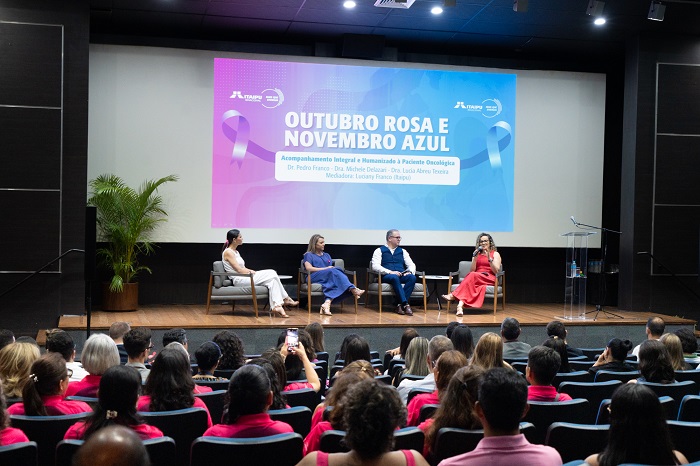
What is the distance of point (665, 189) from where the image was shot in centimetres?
1005

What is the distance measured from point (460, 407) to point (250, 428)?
778mm

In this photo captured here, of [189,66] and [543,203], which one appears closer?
[189,66]

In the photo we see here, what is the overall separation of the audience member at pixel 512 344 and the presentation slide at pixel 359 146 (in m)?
4.79

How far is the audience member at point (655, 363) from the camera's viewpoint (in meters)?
4.14

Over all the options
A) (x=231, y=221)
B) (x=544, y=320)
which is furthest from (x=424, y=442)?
(x=231, y=221)

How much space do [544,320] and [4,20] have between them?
22.2ft

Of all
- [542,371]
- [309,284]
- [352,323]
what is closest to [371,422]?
[542,371]

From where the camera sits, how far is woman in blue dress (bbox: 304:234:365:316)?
30.3 ft

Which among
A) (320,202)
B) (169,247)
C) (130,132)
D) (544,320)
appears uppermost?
(130,132)

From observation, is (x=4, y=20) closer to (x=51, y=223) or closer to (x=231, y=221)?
(x=51, y=223)

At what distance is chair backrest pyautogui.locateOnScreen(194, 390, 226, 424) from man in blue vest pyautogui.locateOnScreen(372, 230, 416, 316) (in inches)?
220

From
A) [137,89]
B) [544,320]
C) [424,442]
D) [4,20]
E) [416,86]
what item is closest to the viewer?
[424,442]

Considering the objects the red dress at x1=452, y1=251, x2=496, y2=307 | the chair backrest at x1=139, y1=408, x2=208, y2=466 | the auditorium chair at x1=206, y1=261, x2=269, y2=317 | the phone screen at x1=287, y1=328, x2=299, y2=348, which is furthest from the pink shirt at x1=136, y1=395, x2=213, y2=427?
the red dress at x1=452, y1=251, x2=496, y2=307

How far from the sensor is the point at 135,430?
281 centimetres
